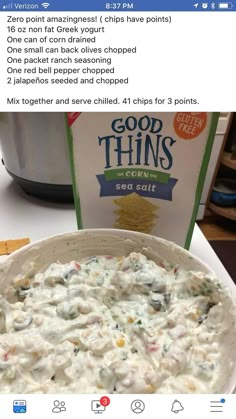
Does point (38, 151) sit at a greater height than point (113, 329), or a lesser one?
greater

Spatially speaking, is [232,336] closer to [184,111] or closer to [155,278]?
[155,278]
